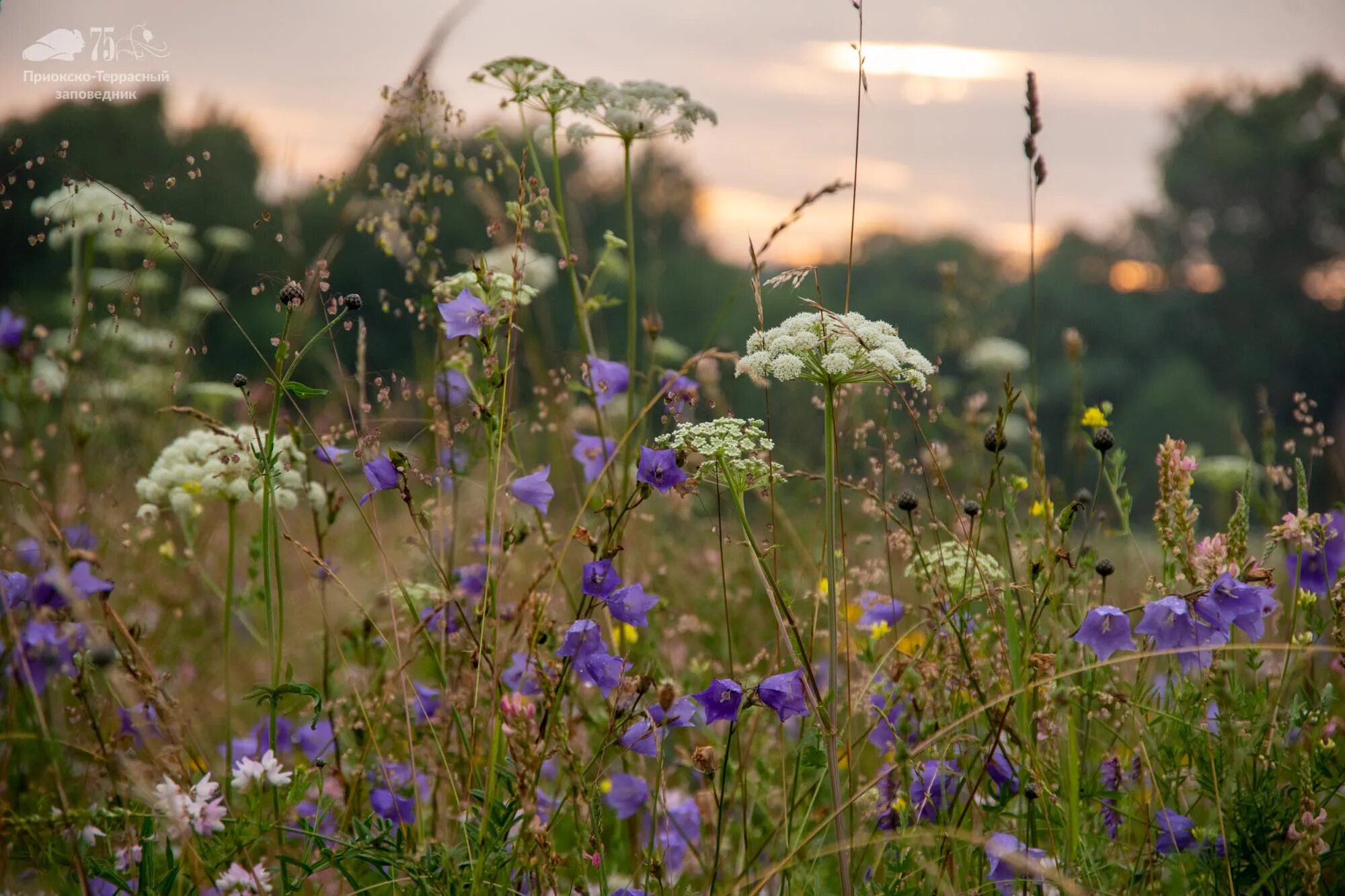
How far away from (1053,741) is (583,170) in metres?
32.7

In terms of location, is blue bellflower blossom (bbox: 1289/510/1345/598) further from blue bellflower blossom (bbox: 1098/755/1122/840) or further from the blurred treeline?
the blurred treeline

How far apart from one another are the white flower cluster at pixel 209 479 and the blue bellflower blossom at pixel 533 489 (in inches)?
19.8

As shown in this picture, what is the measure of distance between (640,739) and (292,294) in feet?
3.33

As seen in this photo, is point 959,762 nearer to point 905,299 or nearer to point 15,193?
point 15,193

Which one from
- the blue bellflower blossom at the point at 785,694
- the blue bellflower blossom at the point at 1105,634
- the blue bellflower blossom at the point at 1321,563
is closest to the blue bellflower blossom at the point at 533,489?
the blue bellflower blossom at the point at 785,694

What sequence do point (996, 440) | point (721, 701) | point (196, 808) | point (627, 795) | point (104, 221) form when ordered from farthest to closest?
point (104, 221)
point (627, 795)
point (996, 440)
point (721, 701)
point (196, 808)

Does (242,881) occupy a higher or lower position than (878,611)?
lower

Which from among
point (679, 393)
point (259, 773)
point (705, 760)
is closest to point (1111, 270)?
point (679, 393)

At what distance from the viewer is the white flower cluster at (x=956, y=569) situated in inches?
82.7

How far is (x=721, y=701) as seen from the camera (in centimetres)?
188

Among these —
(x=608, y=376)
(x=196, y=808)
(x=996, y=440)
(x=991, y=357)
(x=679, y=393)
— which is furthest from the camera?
(x=991, y=357)

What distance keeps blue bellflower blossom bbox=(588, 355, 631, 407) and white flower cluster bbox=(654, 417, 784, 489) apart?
0.57 metres

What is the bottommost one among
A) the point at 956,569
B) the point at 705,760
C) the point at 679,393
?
the point at 705,760

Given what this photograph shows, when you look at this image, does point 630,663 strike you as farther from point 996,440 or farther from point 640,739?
point 996,440
